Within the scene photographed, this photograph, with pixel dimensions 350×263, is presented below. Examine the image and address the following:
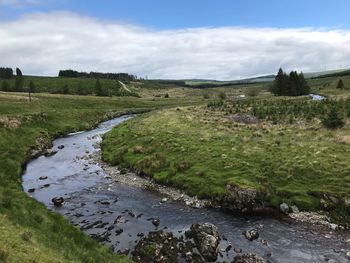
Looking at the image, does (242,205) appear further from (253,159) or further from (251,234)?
(253,159)

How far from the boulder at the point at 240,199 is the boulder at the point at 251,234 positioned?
16.5 feet

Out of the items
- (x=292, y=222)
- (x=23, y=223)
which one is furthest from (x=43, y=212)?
(x=292, y=222)

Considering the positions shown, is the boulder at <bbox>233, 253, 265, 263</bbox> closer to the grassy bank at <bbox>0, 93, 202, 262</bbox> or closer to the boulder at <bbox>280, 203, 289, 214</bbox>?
the grassy bank at <bbox>0, 93, 202, 262</bbox>

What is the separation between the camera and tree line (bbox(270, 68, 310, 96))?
157750 millimetres

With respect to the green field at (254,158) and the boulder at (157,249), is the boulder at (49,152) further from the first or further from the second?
the boulder at (157,249)

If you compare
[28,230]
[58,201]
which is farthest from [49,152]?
[28,230]

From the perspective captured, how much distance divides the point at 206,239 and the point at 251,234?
14.0ft

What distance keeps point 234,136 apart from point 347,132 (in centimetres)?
1635

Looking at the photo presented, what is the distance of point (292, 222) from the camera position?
31828 millimetres

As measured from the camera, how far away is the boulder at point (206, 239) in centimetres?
2605

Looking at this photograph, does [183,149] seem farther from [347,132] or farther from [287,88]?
[287,88]

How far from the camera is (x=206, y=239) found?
27.2m

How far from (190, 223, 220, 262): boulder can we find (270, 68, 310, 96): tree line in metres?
140

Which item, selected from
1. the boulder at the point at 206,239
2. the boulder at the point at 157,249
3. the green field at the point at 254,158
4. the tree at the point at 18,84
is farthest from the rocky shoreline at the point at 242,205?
the tree at the point at 18,84
